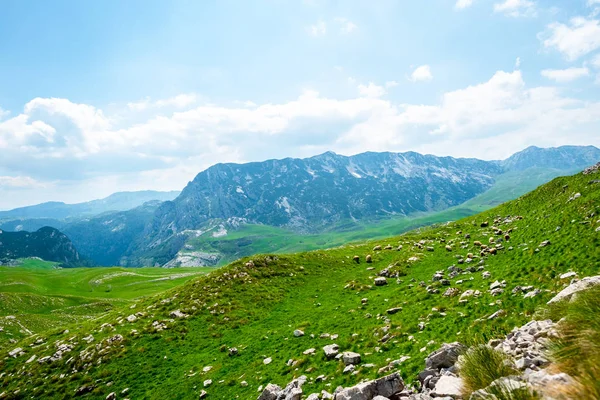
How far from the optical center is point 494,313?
699 inches

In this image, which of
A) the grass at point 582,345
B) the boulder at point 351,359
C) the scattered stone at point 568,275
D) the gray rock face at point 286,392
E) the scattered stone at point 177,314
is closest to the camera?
the grass at point 582,345

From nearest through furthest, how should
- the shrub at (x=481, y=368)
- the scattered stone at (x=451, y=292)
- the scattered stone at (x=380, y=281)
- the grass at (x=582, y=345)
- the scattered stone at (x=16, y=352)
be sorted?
the grass at (x=582, y=345) → the shrub at (x=481, y=368) → the scattered stone at (x=451, y=292) → the scattered stone at (x=16, y=352) → the scattered stone at (x=380, y=281)

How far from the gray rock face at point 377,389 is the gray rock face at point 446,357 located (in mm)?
1533

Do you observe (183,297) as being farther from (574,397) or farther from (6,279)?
(6,279)

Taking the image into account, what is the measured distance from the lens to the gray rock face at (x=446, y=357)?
12.3m

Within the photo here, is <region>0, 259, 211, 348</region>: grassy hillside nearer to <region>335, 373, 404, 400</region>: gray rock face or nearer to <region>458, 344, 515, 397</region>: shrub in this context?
<region>335, 373, 404, 400</region>: gray rock face

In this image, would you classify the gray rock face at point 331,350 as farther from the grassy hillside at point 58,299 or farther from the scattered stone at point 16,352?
the grassy hillside at point 58,299

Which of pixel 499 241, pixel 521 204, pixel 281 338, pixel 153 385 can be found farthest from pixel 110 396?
pixel 521 204

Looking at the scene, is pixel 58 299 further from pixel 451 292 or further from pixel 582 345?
pixel 582 345

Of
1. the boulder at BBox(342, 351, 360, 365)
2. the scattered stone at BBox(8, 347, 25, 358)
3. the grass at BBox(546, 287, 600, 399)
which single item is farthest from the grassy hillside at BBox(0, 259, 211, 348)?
the grass at BBox(546, 287, 600, 399)

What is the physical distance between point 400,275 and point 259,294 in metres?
17.6

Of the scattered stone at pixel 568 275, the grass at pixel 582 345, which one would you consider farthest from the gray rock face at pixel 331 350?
the scattered stone at pixel 568 275

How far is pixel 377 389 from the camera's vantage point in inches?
480

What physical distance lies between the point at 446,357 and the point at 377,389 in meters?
3.11
